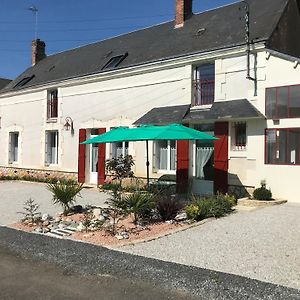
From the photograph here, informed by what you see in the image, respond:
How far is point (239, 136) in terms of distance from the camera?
542 inches

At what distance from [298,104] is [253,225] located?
466 centimetres

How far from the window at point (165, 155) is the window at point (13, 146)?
11.3 m

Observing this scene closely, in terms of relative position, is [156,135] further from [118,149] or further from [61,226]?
[118,149]

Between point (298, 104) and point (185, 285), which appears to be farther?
point (298, 104)

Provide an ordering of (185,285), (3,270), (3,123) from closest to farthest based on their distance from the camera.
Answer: (185,285)
(3,270)
(3,123)

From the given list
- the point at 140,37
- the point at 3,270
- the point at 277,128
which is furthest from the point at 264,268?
the point at 140,37

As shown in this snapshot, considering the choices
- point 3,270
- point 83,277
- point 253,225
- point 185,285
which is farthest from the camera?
point 253,225

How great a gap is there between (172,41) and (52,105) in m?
7.45

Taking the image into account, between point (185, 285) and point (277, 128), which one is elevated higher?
point (277, 128)

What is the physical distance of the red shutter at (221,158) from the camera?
45.2 ft

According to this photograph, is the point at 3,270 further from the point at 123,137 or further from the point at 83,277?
the point at 123,137

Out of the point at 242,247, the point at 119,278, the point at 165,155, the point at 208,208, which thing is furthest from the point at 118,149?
the point at 119,278

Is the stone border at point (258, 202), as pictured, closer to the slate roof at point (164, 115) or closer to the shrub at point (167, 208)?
the shrub at point (167, 208)

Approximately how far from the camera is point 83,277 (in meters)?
5.95
